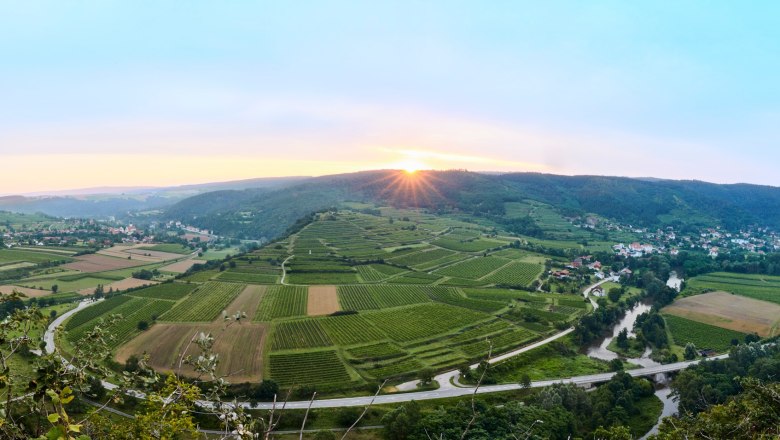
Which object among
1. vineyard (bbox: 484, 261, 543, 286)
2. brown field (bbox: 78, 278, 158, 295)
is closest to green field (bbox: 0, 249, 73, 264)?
brown field (bbox: 78, 278, 158, 295)

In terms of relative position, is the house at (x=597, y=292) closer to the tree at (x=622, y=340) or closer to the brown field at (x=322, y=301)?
the tree at (x=622, y=340)

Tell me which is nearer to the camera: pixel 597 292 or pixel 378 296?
pixel 378 296

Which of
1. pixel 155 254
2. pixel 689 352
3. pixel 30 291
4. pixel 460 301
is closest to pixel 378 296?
pixel 460 301

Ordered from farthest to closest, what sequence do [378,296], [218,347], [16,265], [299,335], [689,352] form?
[16,265] → [378,296] → [299,335] → [689,352] → [218,347]

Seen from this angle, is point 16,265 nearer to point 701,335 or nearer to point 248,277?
point 248,277

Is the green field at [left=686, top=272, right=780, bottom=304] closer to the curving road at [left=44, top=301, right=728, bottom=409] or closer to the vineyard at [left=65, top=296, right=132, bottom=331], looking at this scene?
the curving road at [left=44, top=301, right=728, bottom=409]

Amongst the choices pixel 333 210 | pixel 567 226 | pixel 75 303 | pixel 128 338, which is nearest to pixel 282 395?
pixel 128 338
